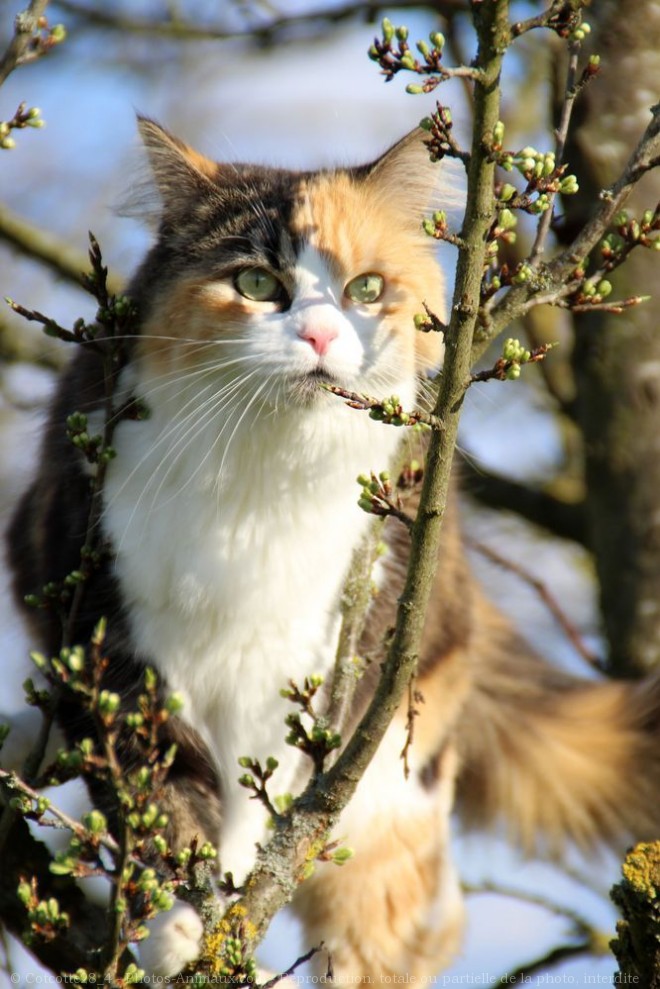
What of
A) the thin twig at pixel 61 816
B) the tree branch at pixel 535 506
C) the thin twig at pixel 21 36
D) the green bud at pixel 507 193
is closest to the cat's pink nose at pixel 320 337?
the green bud at pixel 507 193

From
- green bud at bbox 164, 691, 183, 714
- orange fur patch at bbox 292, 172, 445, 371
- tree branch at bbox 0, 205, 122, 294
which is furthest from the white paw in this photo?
tree branch at bbox 0, 205, 122, 294

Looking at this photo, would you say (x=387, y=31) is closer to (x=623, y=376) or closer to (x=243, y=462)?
(x=243, y=462)

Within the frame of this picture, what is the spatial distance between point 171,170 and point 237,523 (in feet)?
2.97

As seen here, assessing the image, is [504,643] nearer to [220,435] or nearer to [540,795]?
[540,795]

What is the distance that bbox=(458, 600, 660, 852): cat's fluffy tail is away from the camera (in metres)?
3.76

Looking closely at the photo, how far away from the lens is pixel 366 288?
2797 mm

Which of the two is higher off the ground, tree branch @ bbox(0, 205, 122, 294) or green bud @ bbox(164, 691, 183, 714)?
tree branch @ bbox(0, 205, 122, 294)

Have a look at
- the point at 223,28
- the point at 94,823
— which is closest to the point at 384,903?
the point at 94,823

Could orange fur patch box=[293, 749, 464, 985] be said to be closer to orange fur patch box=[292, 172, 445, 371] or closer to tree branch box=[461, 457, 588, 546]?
tree branch box=[461, 457, 588, 546]

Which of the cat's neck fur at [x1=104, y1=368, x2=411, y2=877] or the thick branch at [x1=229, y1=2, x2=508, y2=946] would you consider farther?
the cat's neck fur at [x1=104, y1=368, x2=411, y2=877]

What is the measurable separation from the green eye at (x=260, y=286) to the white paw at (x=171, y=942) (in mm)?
1396

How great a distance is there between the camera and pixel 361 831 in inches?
133

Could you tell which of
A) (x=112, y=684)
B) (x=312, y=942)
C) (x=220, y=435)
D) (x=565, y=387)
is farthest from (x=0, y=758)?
(x=565, y=387)

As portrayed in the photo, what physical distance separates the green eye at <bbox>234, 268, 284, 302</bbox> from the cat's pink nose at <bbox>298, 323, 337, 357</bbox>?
26 cm
